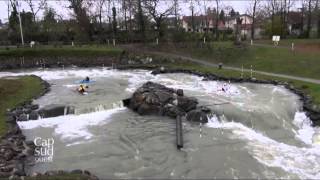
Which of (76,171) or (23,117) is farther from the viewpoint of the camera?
(23,117)

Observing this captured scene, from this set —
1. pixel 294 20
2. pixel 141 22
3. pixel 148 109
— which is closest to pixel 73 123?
pixel 148 109

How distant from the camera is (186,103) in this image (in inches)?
1148

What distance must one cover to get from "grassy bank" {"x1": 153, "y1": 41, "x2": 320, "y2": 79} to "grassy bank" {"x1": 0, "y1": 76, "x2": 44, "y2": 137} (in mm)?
22840

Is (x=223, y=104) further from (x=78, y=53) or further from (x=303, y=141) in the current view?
(x=78, y=53)

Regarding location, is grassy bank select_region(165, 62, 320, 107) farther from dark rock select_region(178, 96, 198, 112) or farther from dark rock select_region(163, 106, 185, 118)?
dark rock select_region(163, 106, 185, 118)

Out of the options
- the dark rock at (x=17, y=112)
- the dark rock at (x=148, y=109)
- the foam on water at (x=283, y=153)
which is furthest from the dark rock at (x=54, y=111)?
the foam on water at (x=283, y=153)

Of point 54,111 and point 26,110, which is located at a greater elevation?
point 26,110

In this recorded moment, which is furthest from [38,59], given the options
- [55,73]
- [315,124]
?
[315,124]

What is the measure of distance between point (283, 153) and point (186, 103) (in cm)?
928

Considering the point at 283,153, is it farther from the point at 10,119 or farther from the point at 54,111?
the point at 10,119

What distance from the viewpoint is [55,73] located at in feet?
159

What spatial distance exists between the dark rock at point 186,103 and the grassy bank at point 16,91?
38.5ft

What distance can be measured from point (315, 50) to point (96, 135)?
33.0 meters

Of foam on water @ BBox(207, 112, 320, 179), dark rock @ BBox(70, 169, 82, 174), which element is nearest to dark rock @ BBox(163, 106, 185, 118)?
foam on water @ BBox(207, 112, 320, 179)
